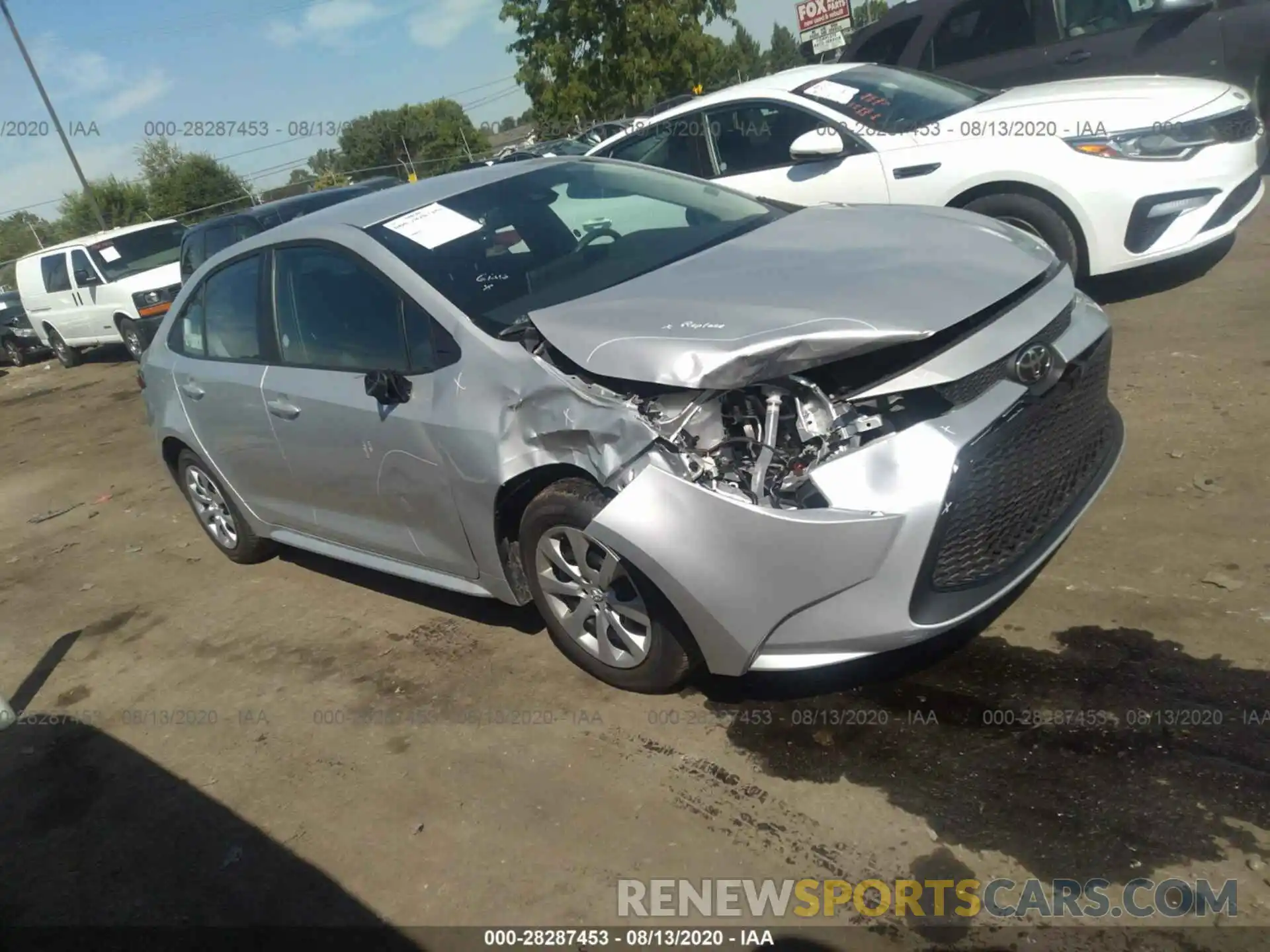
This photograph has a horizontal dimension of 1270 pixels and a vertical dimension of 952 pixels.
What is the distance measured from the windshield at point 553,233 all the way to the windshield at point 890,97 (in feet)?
7.75

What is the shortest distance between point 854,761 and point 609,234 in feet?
7.31

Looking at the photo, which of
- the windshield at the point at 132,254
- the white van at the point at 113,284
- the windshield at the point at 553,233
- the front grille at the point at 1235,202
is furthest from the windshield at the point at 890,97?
the windshield at the point at 132,254

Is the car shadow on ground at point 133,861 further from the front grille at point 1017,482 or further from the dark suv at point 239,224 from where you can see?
the dark suv at point 239,224

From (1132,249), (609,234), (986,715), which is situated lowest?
(986,715)

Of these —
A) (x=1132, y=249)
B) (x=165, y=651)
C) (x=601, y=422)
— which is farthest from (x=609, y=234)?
(x=1132, y=249)

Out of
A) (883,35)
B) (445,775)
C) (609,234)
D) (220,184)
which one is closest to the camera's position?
(445,775)

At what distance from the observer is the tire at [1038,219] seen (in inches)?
228

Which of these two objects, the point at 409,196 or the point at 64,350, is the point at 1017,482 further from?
the point at 64,350

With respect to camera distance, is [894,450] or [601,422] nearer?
[894,450]

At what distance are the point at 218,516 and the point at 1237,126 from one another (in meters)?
6.24

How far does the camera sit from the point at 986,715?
3.00m

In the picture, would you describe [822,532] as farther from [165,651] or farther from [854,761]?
[165,651]

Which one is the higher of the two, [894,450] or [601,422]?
[601,422]

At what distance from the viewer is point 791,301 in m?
3.02
